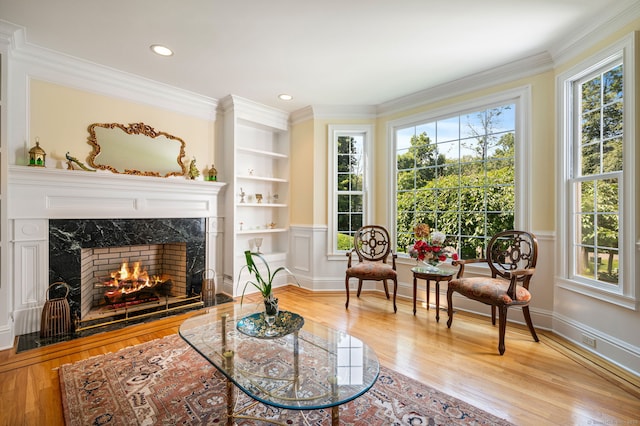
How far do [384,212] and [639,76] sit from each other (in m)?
2.82

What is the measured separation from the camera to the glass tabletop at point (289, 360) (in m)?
1.30

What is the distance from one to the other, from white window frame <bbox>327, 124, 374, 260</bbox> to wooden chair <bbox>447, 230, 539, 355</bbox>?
1.78m

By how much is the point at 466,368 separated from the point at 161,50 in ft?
12.9

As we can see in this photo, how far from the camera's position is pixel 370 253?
4207mm

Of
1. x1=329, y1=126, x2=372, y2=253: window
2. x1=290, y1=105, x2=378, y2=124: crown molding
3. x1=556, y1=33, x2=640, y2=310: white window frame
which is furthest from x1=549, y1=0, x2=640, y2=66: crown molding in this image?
x1=329, y1=126, x2=372, y2=253: window

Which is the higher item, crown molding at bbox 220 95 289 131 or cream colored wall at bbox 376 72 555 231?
crown molding at bbox 220 95 289 131

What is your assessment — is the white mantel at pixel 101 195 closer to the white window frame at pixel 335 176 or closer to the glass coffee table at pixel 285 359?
→ the white window frame at pixel 335 176

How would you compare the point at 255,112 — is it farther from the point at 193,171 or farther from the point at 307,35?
the point at 307,35

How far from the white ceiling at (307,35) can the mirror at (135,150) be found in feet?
2.18

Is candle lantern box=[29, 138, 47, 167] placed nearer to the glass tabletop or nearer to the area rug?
the area rug

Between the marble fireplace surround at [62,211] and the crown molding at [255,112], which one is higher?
the crown molding at [255,112]

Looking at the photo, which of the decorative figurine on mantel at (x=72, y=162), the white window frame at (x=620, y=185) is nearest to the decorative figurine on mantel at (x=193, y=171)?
the decorative figurine on mantel at (x=72, y=162)

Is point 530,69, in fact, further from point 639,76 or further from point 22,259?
point 22,259

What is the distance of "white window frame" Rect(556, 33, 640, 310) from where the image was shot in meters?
2.22
